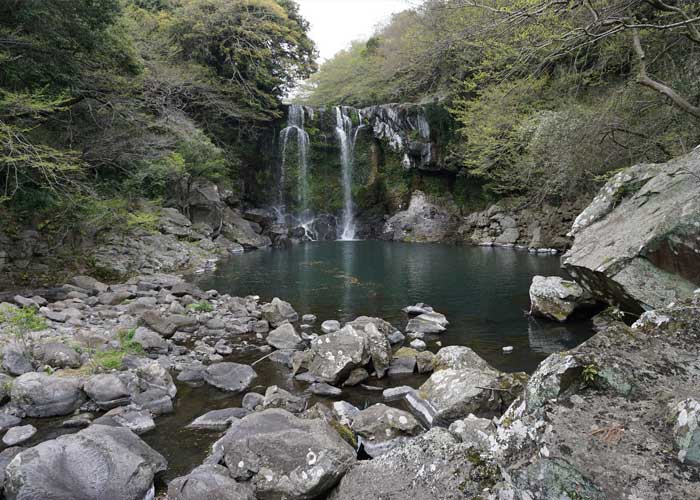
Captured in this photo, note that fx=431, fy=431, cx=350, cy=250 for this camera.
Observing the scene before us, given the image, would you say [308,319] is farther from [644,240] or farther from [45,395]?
[644,240]

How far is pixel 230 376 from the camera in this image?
6.72 meters

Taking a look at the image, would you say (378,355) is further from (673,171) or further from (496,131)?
(496,131)

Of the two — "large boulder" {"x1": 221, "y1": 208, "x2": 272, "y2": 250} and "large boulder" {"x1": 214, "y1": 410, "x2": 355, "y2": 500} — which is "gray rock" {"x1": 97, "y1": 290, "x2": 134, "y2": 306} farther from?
"large boulder" {"x1": 221, "y1": 208, "x2": 272, "y2": 250}

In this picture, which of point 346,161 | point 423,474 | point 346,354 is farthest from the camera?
point 346,161

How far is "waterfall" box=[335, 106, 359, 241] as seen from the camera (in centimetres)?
3434

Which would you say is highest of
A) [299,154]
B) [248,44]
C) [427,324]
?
[248,44]

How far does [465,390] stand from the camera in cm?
532

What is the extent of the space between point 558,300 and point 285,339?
6.37m

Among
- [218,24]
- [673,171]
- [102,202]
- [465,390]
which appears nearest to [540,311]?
[673,171]

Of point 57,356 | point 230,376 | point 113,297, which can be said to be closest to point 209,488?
point 230,376

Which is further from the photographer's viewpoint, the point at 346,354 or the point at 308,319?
the point at 308,319

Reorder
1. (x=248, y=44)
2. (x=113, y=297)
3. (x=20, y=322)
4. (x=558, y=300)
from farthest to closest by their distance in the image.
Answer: (x=248, y=44)
(x=113, y=297)
(x=558, y=300)
(x=20, y=322)

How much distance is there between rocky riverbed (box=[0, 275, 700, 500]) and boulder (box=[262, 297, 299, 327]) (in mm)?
384

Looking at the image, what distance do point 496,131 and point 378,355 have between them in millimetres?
14910
